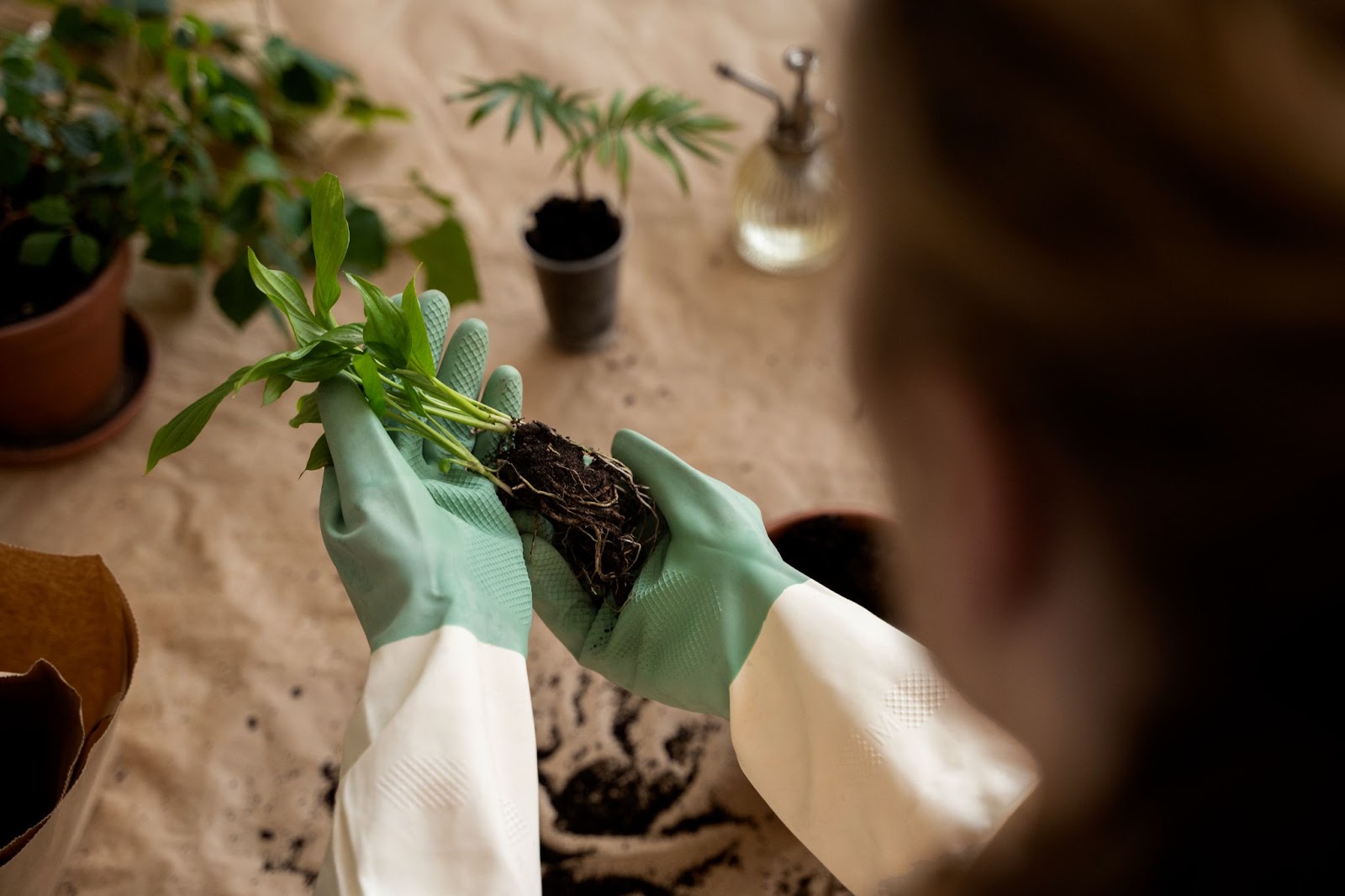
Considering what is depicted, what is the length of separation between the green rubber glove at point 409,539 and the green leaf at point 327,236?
0.08m

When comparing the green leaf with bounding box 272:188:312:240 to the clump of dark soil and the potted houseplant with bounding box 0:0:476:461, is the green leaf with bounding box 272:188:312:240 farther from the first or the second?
the clump of dark soil

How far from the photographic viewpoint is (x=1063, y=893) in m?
0.43

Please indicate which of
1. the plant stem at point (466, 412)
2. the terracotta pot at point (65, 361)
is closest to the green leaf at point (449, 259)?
the terracotta pot at point (65, 361)

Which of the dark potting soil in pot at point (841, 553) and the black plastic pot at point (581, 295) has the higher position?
the dark potting soil in pot at point (841, 553)

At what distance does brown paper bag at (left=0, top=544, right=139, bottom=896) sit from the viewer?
0.99 m

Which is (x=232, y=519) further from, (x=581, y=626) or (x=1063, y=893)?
(x=1063, y=893)

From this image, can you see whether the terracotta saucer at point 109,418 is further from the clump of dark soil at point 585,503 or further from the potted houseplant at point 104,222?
the clump of dark soil at point 585,503

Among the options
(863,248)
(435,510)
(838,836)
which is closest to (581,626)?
(435,510)

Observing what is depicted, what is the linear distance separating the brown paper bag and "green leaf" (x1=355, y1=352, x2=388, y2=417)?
0.37 metres

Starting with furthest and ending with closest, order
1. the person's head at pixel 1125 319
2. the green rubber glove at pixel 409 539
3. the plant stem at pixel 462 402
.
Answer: the plant stem at pixel 462 402, the green rubber glove at pixel 409 539, the person's head at pixel 1125 319

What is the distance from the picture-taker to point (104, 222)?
1357 mm

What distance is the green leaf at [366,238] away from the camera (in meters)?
1.53

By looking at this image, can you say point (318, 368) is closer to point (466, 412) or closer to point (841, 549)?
point (466, 412)

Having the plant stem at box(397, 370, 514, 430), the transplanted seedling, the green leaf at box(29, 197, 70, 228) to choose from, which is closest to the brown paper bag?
the transplanted seedling
